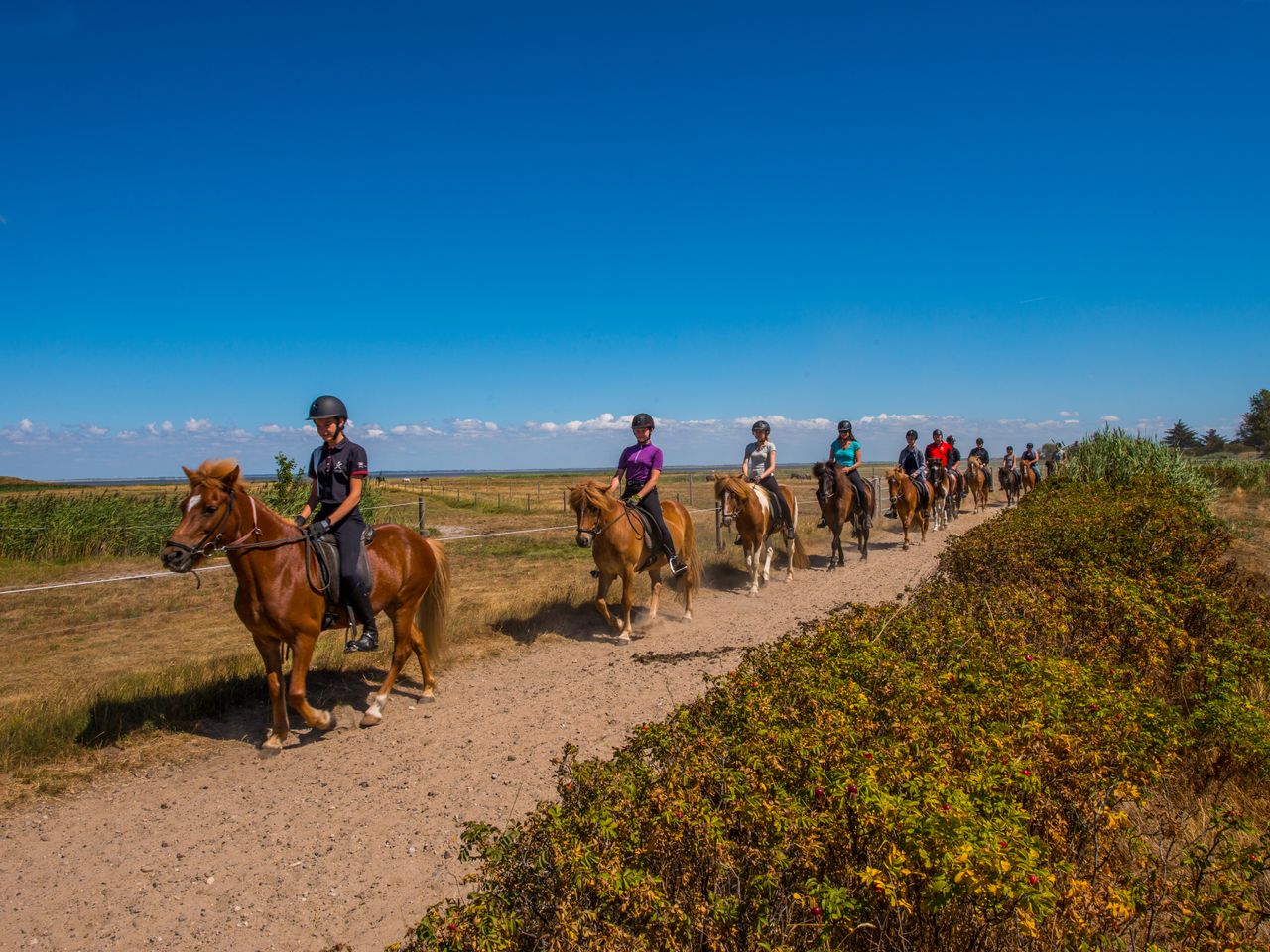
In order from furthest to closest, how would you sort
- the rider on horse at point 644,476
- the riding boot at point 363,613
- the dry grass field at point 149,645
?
the rider on horse at point 644,476
the riding boot at point 363,613
the dry grass field at point 149,645

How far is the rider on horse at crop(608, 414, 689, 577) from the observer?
31.1 ft

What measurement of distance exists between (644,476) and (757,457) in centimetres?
425

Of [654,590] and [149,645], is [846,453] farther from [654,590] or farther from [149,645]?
[149,645]

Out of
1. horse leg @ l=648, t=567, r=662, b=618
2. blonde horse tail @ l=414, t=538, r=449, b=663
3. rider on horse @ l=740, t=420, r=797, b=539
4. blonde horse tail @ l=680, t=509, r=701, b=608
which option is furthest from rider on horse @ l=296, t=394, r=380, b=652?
rider on horse @ l=740, t=420, r=797, b=539

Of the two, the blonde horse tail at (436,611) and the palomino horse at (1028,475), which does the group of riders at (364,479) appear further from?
the palomino horse at (1028,475)

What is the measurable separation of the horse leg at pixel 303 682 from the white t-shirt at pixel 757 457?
8.92 meters

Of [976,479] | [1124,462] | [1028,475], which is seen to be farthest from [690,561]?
[1028,475]

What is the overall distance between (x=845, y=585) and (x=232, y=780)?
9688 millimetres

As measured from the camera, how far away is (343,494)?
623 cm

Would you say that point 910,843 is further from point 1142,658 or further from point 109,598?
point 109,598

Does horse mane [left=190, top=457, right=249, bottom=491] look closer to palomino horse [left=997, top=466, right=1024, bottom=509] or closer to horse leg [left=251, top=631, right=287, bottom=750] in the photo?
horse leg [left=251, top=631, right=287, bottom=750]

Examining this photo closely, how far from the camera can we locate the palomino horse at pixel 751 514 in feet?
39.4

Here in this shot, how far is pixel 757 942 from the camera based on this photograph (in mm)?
2047

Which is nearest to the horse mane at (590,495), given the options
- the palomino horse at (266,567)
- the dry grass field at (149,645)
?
the dry grass field at (149,645)
